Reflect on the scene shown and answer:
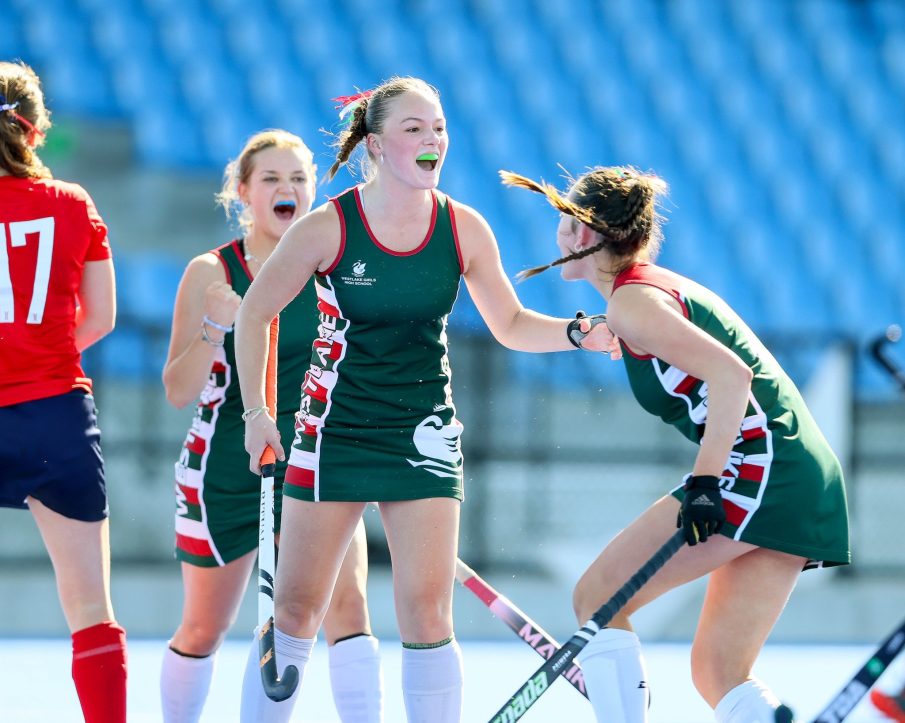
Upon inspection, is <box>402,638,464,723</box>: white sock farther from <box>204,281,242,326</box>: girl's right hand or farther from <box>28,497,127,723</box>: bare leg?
<box>204,281,242,326</box>: girl's right hand

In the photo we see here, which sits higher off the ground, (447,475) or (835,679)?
(447,475)

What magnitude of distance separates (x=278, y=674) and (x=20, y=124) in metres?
1.31

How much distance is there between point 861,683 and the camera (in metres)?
2.83

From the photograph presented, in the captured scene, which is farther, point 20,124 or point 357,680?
point 357,680

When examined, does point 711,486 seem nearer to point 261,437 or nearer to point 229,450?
point 261,437

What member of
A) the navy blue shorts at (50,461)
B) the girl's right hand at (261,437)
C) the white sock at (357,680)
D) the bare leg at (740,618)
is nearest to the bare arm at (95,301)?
the navy blue shorts at (50,461)

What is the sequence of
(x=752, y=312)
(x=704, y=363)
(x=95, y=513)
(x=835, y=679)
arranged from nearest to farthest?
(x=704, y=363) < (x=95, y=513) < (x=835, y=679) < (x=752, y=312)

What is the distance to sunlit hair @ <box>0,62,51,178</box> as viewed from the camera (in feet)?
9.43

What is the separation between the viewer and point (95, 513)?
9.24ft

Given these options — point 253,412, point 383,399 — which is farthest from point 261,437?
point 383,399

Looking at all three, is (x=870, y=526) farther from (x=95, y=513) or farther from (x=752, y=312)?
(x=95, y=513)

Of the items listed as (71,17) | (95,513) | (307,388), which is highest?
(71,17)

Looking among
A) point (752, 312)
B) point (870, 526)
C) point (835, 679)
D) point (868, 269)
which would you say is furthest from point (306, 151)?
point (868, 269)

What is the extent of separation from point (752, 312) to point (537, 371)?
3.06 meters
